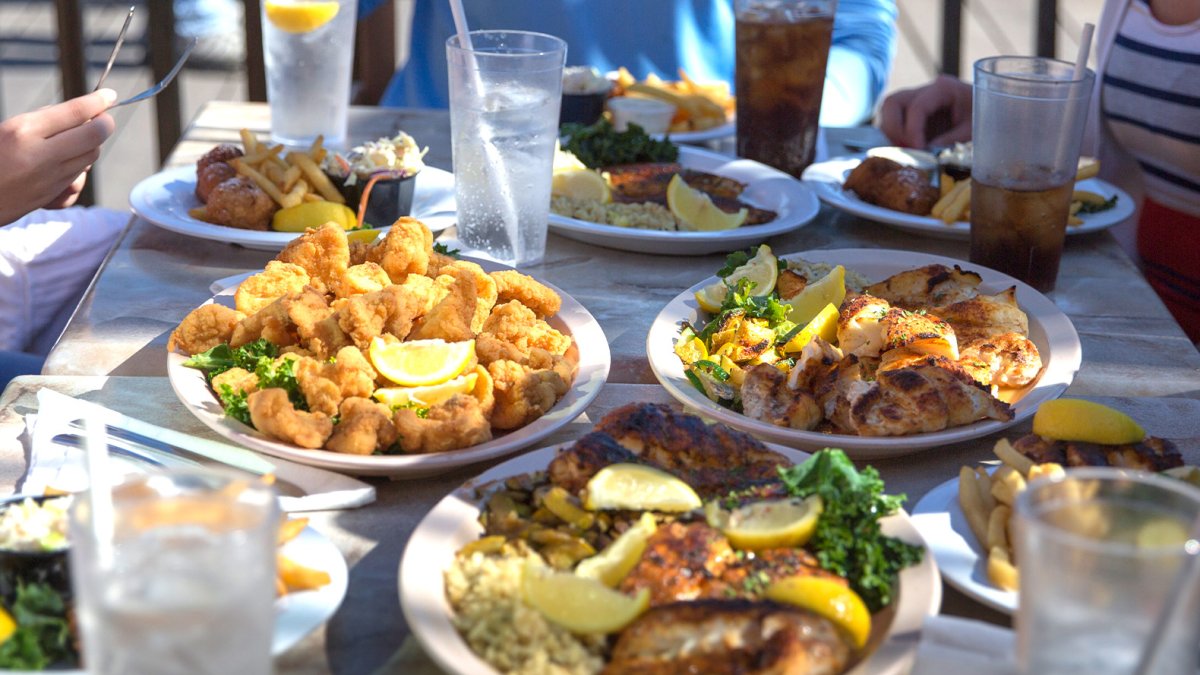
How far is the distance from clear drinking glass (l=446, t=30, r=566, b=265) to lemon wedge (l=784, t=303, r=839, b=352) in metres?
0.74

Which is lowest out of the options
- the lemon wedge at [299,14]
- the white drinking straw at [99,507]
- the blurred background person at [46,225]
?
the blurred background person at [46,225]

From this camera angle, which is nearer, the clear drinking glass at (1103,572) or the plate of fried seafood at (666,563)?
the clear drinking glass at (1103,572)

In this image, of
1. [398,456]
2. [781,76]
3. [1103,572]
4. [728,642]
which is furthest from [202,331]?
[781,76]

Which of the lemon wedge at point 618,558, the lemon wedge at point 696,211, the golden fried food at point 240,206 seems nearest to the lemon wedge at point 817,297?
the lemon wedge at point 696,211

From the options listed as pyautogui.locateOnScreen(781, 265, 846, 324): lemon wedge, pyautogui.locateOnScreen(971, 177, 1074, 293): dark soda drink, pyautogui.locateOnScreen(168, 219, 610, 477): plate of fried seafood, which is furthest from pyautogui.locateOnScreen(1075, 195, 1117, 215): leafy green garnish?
pyautogui.locateOnScreen(168, 219, 610, 477): plate of fried seafood

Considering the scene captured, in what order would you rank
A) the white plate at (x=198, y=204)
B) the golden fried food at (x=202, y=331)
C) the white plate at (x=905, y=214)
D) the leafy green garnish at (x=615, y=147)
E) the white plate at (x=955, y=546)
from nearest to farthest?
the white plate at (x=955, y=546) → the golden fried food at (x=202, y=331) → the white plate at (x=198, y=204) → the white plate at (x=905, y=214) → the leafy green garnish at (x=615, y=147)

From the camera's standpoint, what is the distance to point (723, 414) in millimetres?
1840

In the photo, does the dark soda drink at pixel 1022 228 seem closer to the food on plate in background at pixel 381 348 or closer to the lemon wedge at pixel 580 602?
the food on plate in background at pixel 381 348

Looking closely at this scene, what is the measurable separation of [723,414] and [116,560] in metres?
1.02

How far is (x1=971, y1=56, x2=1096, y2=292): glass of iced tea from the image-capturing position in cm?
243

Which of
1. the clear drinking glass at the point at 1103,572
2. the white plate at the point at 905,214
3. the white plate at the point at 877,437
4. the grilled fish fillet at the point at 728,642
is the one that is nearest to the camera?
the clear drinking glass at the point at 1103,572

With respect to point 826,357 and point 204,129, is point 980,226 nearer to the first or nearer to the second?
point 826,357

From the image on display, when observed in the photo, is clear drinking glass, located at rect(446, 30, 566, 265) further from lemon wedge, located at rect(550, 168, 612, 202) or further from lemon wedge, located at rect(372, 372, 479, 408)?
lemon wedge, located at rect(372, 372, 479, 408)

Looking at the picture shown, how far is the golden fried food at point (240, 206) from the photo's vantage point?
2.62 meters
